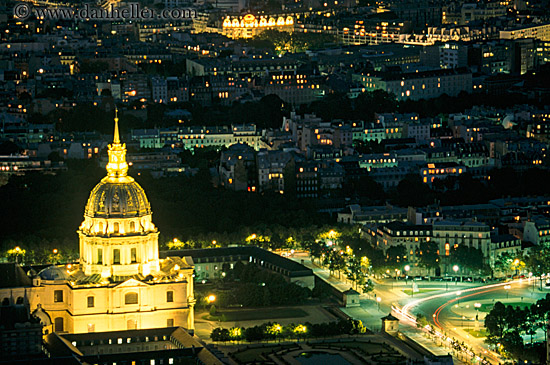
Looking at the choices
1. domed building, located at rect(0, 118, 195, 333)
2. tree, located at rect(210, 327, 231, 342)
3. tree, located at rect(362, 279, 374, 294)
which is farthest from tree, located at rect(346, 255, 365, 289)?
tree, located at rect(210, 327, 231, 342)

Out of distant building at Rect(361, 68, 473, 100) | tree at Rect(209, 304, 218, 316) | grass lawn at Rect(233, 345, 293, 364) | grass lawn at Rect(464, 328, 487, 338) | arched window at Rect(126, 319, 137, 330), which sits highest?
distant building at Rect(361, 68, 473, 100)

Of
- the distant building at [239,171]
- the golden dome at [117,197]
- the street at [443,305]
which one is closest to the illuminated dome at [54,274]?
the golden dome at [117,197]

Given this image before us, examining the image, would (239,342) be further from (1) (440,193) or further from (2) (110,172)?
(1) (440,193)

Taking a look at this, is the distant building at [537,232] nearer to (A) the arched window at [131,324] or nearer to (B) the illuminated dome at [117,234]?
(B) the illuminated dome at [117,234]

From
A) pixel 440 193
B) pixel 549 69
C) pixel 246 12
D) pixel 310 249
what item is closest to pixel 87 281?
pixel 310 249

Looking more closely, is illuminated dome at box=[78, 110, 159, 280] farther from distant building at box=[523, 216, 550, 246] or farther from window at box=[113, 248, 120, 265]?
distant building at box=[523, 216, 550, 246]

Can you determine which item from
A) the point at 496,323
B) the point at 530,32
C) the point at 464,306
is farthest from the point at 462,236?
the point at 530,32

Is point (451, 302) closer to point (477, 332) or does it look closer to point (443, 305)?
point (443, 305)
